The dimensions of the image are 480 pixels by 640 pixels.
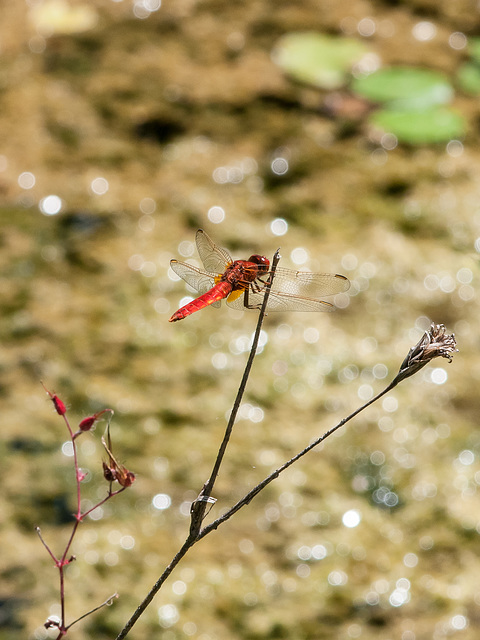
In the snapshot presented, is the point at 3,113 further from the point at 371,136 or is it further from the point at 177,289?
the point at 371,136

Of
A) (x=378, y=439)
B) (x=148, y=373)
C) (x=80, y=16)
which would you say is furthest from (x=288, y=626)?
(x=80, y=16)

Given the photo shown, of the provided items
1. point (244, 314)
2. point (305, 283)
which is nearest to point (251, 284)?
point (305, 283)

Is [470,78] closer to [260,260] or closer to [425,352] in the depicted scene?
[260,260]

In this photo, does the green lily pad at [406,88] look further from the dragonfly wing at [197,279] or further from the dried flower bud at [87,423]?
the dried flower bud at [87,423]

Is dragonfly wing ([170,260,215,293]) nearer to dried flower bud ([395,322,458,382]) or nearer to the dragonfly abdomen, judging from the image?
the dragonfly abdomen

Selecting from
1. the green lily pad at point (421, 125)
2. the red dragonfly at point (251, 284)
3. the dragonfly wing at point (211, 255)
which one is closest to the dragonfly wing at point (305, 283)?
the red dragonfly at point (251, 284)

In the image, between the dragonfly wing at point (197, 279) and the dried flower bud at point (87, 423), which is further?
the dragonfly wing at point (197, 279)
